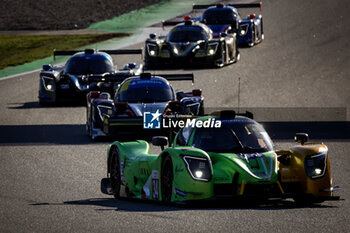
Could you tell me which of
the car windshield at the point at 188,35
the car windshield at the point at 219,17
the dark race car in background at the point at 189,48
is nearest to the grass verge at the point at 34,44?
the car windshield at the point at 219,17

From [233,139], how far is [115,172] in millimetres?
2217

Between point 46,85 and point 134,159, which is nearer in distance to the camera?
point 134,159

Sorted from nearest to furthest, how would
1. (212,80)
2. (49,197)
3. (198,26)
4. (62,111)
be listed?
(49,197)
(62,111)
(212,80)
(198,26)

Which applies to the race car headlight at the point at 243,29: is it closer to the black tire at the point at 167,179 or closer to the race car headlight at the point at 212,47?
the race car headlight at the point at 212,47

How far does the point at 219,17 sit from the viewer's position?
36.4 metres

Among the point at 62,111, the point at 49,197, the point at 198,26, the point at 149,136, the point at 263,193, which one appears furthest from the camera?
the point at 198,26

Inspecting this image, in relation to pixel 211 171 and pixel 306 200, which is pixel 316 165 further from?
pixel 211 171

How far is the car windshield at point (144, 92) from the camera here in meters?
20.9

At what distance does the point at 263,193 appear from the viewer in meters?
11.7

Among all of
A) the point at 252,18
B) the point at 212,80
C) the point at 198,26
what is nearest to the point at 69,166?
the point at 212,80

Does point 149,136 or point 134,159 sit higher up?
point 134,159

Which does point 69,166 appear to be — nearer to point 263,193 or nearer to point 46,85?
point 263,193

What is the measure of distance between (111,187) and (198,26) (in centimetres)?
1920

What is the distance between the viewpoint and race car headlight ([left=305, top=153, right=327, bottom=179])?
472 inches
